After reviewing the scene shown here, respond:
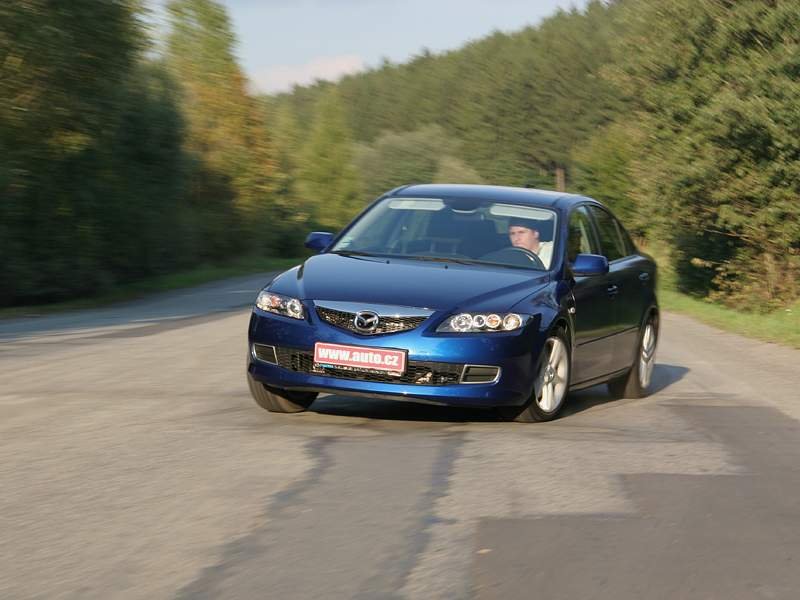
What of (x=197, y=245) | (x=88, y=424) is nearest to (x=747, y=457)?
(x=88, y=424)

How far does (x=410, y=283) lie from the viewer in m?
8.56

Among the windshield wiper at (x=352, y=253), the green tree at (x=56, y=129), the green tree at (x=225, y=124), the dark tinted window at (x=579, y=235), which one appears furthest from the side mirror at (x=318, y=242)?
the green tree at (x=225, y=124)

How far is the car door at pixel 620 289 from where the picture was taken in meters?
10.4

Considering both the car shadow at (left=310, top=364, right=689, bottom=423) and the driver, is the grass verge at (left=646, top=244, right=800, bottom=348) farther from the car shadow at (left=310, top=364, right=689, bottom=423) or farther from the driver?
the car shadow at (left=310, top=364, right=689, bottom=423)

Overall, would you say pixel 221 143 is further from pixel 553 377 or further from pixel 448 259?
pixel 553 377

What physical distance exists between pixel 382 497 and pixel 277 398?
2.82m

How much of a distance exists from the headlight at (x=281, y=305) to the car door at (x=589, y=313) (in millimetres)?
1945

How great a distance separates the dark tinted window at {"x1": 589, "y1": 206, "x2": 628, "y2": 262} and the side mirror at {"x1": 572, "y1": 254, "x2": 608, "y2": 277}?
3.72 ft

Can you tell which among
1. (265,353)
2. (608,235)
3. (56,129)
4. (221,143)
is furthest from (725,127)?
(221,143)

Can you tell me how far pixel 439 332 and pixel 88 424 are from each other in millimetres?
2120

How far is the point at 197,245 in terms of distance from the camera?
39.8 m

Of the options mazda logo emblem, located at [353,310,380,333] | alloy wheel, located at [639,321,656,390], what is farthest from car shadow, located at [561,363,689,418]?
mazda logo emblem, located at [353,310,380,333]

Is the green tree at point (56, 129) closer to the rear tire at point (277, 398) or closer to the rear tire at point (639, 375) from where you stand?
the rear tire at point (639, 375)

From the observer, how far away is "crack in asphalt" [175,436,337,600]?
4.62m
